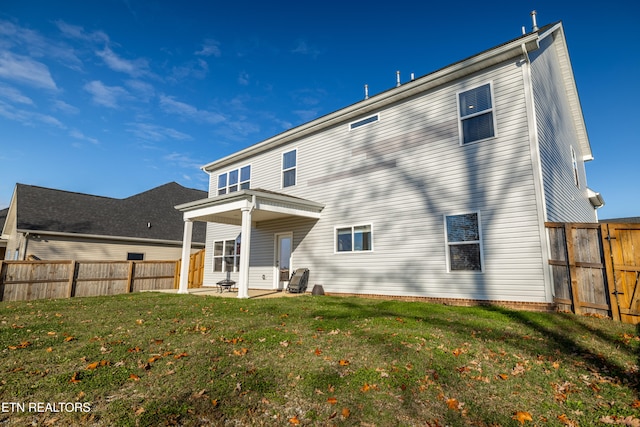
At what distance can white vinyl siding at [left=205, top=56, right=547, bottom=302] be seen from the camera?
7.82 metres

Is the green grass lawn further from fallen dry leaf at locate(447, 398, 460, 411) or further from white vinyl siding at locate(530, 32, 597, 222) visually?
white vinyl siding at locate(530, 32, 597, 222)

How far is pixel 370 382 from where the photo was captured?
3.35 meters

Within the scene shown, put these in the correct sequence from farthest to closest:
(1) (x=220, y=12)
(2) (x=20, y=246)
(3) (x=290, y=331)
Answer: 1. (2) (x=20, y=246)
2. (1) (x=220, y=12)
3. (3) (x=290, y=331)

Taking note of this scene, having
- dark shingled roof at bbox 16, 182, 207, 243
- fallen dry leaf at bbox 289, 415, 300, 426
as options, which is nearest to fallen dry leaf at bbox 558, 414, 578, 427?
fallen dry leaf at bbox 289, 415, 300, 426

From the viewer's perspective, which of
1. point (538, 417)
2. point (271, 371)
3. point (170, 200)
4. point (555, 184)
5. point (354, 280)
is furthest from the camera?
point (170, 200)

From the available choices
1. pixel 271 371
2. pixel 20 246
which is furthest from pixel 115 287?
pixel 271 371

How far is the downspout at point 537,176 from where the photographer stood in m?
7.22

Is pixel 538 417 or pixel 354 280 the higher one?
pixel 354 280

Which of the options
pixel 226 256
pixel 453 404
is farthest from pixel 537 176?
pixel 226 256

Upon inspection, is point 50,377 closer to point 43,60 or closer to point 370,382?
point 370,382

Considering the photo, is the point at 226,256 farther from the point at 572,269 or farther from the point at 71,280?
the point at 572,269

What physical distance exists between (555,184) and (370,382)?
28.9ft

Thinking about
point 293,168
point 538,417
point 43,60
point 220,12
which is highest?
point 220,12

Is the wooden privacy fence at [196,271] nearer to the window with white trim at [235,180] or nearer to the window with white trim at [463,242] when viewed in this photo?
the window with white trim at [235,180]
